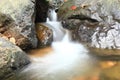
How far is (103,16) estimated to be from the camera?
873 centimetres

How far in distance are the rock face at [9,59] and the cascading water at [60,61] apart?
0.84 ft

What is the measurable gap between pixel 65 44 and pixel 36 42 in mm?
1146

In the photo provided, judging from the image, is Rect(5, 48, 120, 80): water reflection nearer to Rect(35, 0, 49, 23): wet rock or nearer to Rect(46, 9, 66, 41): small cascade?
Rect(46, 9, 66, 41): small cascade

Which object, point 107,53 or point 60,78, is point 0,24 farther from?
point 107,53

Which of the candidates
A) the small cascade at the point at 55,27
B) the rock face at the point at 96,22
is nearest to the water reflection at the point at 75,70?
the rock face at the point at 96,22

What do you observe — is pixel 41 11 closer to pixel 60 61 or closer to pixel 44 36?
pixel 44 36

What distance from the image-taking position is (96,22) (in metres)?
8.70

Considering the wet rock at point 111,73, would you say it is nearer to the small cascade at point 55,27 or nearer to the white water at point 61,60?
the white water at point 61,60

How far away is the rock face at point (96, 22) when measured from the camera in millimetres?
8188

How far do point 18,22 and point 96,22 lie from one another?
2.98 metres

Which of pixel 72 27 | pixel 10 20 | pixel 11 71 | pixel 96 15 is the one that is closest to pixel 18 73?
pixel 11 71

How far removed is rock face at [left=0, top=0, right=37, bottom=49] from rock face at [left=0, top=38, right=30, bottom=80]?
1083 millimetres

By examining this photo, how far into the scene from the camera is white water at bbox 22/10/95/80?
599 centimetres

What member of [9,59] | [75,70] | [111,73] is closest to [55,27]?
[75,70]
